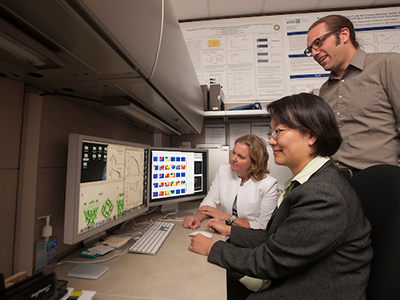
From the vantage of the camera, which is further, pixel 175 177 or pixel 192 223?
pixel 175 177

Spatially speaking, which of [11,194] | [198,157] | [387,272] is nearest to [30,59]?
[11,194]

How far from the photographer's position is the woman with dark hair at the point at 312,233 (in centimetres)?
54

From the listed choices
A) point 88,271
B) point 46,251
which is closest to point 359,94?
point 88,271

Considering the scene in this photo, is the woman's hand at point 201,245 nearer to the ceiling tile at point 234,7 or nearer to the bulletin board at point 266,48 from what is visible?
the bulletin board at point 266,48

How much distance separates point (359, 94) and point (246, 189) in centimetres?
91

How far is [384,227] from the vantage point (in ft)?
1.74

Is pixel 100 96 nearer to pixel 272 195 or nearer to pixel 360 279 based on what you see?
pixel 360 279

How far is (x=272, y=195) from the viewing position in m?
1.38

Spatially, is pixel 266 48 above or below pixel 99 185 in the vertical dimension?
above

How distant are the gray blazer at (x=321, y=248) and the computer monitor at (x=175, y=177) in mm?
725

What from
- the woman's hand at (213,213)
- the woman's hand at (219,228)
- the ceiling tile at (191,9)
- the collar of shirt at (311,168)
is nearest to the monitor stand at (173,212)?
the woman's hand at (213,213)

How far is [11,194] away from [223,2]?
2.26m

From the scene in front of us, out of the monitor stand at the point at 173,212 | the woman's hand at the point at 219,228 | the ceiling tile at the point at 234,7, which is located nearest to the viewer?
the woman's hand at the point at 219,228

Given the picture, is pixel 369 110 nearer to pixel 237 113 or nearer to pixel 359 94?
pixel 359 94
